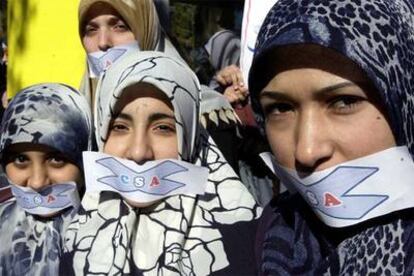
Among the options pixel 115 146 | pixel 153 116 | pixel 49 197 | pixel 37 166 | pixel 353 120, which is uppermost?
pixel 353 120

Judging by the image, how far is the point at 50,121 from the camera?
3545 millimetres

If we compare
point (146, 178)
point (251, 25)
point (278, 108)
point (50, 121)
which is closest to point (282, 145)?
point (278, 108)

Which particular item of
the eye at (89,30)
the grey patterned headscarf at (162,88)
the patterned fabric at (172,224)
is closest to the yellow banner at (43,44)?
the eye at (89,30)

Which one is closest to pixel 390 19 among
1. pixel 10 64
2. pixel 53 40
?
pixel 53 40

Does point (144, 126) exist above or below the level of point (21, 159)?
above

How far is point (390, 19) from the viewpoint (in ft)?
7.04

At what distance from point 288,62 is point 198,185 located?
873mm

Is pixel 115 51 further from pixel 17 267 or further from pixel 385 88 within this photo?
pixel 385 88

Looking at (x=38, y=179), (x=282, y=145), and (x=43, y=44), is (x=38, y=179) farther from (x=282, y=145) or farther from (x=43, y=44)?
(x=43, y=44)

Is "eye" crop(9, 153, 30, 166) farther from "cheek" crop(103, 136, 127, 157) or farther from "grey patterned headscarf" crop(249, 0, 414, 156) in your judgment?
"grey patterned headscarf" crop(249, 0, 414, 156)

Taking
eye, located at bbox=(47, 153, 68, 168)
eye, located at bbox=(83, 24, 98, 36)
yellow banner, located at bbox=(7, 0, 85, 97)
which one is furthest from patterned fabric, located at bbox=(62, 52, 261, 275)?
yellow banner, located at bbox=(7, 0, 85, 97)

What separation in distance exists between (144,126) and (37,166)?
699 mm

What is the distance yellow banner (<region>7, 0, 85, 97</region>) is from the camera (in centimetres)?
568

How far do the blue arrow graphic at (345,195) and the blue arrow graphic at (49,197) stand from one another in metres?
1.45
